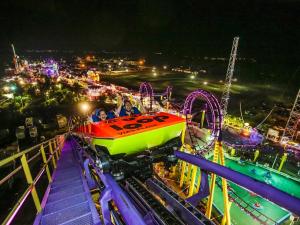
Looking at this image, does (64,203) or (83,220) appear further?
(64,203)

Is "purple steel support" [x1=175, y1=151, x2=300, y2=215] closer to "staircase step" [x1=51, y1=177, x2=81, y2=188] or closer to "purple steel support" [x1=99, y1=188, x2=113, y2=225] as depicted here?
"purple steel support" [x1=99, y1=188, x2=113, y2=225]

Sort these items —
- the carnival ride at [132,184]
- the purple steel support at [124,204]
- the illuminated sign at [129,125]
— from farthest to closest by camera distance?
the illuminated sign at [129,125], the carnival ride at [132,184], the purple steel support at [124,204]

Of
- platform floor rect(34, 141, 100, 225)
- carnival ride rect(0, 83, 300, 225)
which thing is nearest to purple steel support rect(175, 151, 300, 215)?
carnival ride rect(0, 83, 300, 225)

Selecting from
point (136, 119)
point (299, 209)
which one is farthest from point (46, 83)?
point (299, 209)

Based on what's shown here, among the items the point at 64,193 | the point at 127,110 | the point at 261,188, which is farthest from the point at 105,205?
the point at 127,110

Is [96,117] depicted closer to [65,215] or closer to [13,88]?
[65,215]

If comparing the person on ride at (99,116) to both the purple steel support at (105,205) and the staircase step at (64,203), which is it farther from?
the purple steel support at (105,205)

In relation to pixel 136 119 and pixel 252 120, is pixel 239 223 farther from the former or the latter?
pixel 252 120

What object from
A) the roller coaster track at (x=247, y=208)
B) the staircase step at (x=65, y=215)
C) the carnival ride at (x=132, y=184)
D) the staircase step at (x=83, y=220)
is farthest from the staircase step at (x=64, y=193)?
the roller coaster track at (x=247, y=208)
